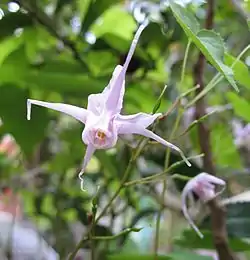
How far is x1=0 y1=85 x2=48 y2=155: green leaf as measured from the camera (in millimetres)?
510

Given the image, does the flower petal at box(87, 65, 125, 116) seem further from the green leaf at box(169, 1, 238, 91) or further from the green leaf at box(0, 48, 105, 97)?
the green leaf at box(0, 48, 105, 97)

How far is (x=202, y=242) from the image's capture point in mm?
492

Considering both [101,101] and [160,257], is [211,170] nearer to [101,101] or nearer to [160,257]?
[160,257]

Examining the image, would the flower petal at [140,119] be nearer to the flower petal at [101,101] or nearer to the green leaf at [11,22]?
the flower petal at [101,101]

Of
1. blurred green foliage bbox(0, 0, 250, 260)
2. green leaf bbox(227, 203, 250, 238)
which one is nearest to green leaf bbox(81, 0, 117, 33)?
blurred green foliage bbox(0, 0, 250, 260)

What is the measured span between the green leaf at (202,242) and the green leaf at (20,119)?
0.16 metres

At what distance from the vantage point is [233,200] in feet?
1.70

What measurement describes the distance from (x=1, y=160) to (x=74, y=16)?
191 mm

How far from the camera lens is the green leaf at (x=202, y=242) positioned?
477 millimetres

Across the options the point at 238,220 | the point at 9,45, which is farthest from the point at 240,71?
the point at 9,45

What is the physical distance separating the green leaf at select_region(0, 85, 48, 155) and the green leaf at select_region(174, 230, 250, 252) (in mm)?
163

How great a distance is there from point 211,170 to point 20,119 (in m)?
0.17

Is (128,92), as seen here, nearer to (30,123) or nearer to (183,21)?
(30,123)

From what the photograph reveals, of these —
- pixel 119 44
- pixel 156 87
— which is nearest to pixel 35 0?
pixel 119 44
